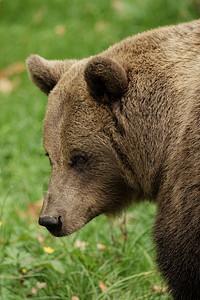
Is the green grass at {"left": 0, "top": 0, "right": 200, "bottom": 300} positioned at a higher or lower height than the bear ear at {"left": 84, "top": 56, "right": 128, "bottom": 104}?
lower

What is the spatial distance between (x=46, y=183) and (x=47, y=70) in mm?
2140

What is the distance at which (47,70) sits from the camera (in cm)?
468

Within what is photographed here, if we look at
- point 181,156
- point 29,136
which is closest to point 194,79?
point 181,156

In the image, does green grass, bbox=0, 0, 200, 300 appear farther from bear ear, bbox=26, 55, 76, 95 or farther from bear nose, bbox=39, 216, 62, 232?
bear ear, bbox=26, 55, 76, 95

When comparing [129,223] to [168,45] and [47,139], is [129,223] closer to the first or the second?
[47,139]

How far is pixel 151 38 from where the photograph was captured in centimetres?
424

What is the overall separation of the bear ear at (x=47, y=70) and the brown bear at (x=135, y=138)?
0.56 feet

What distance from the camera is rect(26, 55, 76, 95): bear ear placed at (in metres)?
4.66

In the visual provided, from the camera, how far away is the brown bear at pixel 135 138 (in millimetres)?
3699

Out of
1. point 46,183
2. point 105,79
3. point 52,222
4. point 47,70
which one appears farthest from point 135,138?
point 46,183

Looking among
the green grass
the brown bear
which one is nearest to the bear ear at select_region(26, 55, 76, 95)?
the brown bear

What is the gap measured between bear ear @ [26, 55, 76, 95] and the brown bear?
0.17 meters

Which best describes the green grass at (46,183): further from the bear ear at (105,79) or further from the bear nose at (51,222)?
the bear ear at (105,79)

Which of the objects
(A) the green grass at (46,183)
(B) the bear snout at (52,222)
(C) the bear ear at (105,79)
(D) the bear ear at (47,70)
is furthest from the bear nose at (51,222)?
(D) the bear ear at (47,70)
